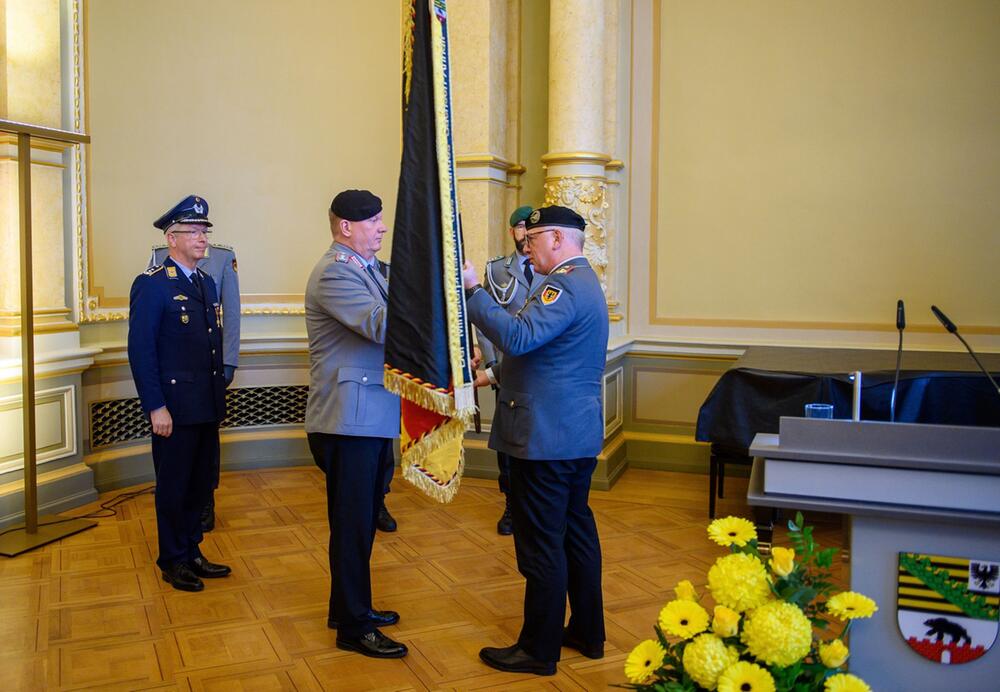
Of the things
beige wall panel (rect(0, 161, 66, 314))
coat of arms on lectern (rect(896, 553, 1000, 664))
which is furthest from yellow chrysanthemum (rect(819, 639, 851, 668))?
beige wall panel (rect(0, 161, 66, 314))

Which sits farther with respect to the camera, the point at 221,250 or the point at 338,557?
the point at 221,250

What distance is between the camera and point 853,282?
5.22m

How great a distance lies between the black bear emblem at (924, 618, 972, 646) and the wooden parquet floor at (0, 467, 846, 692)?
1181 millimetres

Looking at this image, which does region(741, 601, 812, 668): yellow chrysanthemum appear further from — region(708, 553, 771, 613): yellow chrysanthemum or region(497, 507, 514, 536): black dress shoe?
region(497, 507, 514, 536): black dress shoe

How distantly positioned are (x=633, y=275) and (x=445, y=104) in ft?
11.7

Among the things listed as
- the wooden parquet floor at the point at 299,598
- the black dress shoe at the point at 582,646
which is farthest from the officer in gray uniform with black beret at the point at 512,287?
the black dress shoe at the point at 582,646

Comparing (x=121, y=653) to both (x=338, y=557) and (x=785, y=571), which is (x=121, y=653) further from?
(x=785, y=571)

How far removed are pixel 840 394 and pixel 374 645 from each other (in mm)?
2228

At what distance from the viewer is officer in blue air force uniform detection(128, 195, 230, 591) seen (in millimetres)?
3416

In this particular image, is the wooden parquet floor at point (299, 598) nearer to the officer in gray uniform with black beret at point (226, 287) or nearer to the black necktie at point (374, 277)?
the officer in gray uniform with black beret at point (226, 287)

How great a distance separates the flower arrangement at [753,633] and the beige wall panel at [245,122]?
432 cm

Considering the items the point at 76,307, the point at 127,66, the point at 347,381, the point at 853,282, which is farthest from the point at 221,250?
the point at 853,282

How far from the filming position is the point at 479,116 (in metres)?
5.09

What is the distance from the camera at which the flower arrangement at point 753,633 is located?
1479 mm
